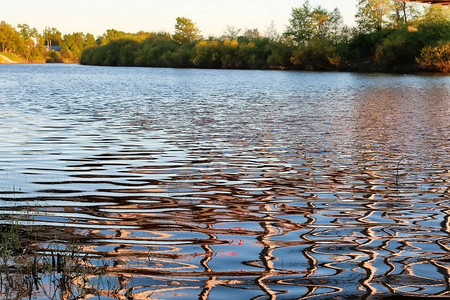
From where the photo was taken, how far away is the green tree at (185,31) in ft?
457

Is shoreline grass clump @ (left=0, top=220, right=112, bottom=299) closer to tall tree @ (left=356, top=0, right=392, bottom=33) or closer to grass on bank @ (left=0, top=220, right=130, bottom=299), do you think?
grass on bank @ (left=0, top=220, right=130, bottom=299)

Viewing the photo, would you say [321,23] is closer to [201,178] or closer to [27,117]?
[27,117]

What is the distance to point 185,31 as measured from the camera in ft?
472

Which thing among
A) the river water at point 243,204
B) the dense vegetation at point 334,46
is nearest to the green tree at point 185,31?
the dense vegetation at point 334,46

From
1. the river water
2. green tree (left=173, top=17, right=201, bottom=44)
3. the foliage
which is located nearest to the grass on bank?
the river water

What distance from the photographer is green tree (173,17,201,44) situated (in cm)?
13938

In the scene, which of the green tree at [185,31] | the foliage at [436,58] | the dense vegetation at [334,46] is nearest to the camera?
the foliage at [436,58]

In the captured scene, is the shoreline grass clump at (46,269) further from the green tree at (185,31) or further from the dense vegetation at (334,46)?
the green tree at (185,31)

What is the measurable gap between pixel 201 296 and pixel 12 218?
288 centimetres

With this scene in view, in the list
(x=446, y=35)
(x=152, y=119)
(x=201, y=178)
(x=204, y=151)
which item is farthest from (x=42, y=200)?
(x=446, y=35)

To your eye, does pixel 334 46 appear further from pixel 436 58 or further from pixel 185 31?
pixel 185 31

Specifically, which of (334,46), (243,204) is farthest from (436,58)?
(243,204)

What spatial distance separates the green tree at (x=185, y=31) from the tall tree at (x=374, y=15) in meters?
49.6

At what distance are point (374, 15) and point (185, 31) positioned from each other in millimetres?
56969
